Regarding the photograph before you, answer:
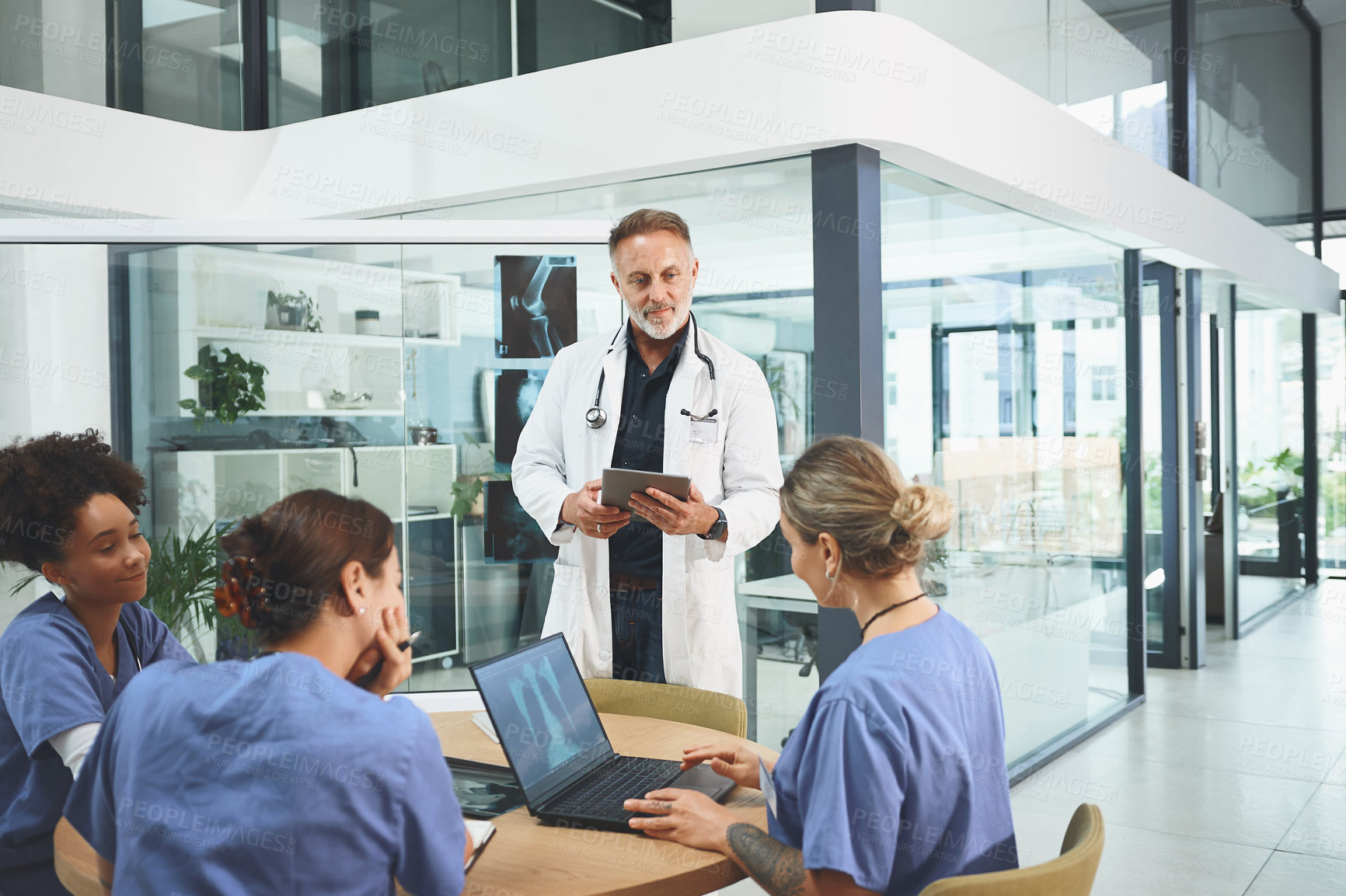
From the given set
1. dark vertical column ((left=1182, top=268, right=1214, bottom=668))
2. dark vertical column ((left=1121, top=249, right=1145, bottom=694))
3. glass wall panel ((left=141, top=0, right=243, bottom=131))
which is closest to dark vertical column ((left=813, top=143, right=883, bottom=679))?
dark vertical column ((left=1121, top=249, right=1145, bottom=694))

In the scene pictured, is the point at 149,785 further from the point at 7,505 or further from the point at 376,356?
the point at 376,356

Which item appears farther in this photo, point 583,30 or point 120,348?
point 120,348

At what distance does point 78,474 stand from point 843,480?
144 cm

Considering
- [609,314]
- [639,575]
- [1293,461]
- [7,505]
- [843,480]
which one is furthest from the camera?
[1293,461]

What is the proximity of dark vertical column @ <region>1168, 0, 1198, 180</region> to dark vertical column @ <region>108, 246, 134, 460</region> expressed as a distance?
217 inches

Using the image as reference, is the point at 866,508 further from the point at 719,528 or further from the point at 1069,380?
the point at 1069,380

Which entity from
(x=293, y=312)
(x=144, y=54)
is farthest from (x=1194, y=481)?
(x=144, y=54)

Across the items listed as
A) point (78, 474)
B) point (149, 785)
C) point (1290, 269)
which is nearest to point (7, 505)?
point (78, 474)

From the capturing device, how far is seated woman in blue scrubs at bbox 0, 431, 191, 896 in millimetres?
1751

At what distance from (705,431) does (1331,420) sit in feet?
31.2

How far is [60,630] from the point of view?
5.95 ft

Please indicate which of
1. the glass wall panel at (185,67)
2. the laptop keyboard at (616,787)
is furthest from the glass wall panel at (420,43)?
the laptop keyboard at (616,787)

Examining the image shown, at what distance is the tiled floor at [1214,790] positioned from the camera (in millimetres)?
3613

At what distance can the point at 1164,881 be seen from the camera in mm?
3543
